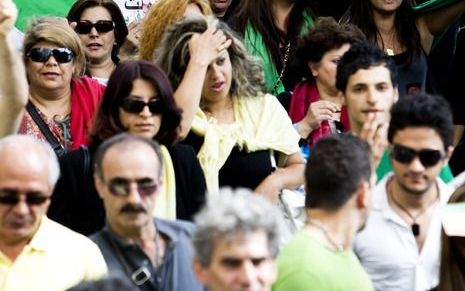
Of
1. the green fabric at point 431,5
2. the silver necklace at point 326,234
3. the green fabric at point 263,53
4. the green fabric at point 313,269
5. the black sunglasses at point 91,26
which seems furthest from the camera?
the green fabric at point 431,5

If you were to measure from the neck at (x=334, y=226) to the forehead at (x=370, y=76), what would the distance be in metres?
1.82

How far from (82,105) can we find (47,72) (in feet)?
0.83

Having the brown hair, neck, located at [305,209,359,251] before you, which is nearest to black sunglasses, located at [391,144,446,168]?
the brown hair

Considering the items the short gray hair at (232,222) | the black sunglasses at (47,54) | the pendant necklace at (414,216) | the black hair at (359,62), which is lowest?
the pendant necklace at (414,216)

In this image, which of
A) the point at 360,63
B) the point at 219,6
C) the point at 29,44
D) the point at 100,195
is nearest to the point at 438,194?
the point at 360,63

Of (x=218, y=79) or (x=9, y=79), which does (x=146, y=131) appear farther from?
(x=218, y=79)

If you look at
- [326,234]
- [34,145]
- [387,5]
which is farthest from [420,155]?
[387,5]

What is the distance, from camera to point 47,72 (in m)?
7.86

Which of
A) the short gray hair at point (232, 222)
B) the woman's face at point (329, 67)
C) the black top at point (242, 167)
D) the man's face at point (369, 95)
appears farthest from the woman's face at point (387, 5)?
the short gray hair at point (232, 222)

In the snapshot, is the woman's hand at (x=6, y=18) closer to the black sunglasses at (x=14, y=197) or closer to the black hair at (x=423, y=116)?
the black sunglasses at (x=14, y=197)

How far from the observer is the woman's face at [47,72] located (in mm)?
7863

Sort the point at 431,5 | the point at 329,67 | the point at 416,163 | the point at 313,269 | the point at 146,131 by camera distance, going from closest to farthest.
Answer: the point at 313,269
the point at 416,163
the point at 146,131
the point at 329,67
the point at 431,5

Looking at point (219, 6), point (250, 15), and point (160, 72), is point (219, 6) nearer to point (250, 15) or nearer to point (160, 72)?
point (250, 15)

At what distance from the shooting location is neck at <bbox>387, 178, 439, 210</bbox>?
22.1ft
